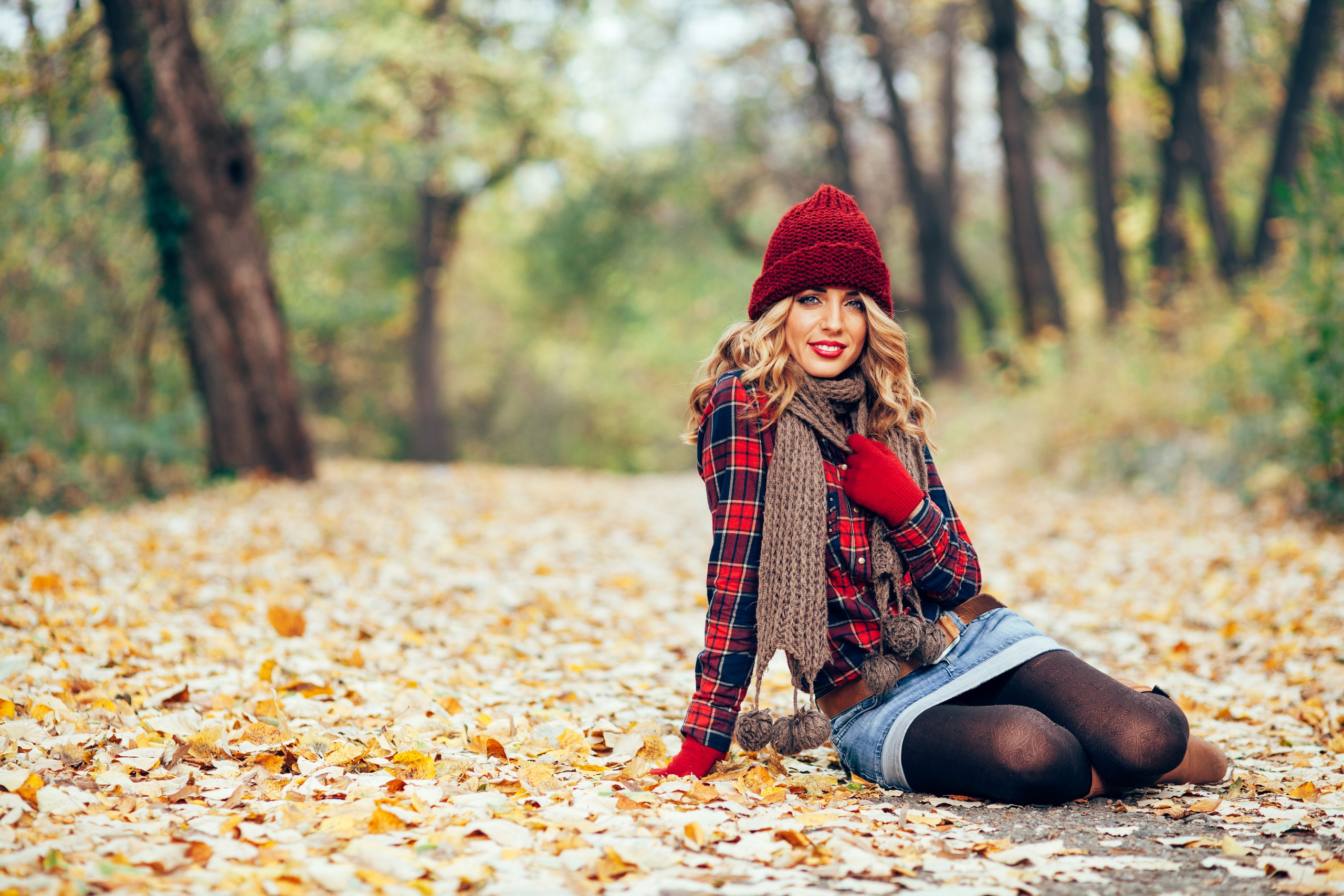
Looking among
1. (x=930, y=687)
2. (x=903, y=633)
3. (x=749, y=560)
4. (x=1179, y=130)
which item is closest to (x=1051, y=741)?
(x=930, y=687)

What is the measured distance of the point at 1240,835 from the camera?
7.89 ft

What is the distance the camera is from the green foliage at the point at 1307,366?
20.2 ft

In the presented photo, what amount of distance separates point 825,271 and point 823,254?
0.05m

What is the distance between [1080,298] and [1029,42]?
1371 cm

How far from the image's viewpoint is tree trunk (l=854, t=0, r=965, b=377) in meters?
16.2

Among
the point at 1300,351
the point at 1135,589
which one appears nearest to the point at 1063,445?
the point at 1300,351

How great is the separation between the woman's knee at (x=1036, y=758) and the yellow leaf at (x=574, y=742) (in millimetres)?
1107

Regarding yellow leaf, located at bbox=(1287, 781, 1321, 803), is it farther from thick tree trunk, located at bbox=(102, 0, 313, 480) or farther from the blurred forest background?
thick tree trunk, located at bbox=(102, 0, 313, 480)

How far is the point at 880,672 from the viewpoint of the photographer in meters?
2.73

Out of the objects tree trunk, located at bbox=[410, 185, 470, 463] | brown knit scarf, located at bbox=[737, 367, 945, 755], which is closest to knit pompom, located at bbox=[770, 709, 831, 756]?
brown knit scarf, located at bbox=[737, 367, 945, 755]

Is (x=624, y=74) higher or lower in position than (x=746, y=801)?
higher

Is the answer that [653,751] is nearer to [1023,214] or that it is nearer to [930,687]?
[930,687]

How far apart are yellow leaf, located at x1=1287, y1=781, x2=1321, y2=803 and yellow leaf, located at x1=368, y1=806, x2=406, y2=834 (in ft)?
7.19

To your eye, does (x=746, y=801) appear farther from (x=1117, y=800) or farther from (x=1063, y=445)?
(x=1063, y=445)
